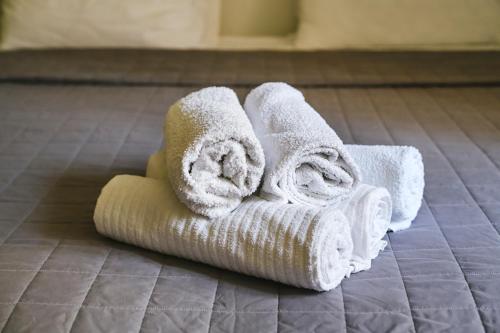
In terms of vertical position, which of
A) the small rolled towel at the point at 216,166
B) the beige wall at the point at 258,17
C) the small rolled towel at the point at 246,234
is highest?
the small rolled towel at the point at 216,166

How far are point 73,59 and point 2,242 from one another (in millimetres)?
1150

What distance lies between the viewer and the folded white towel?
0.94m

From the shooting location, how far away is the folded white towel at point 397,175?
938 mm

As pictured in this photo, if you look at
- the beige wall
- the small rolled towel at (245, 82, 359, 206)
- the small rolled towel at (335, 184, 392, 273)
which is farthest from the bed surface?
the beige wall

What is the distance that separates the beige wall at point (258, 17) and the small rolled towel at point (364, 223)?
171cm

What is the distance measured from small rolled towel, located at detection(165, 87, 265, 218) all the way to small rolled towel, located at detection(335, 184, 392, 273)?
0.15 meters

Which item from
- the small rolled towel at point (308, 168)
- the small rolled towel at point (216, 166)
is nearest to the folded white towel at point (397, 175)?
the small rolled towel at point (308, 168)

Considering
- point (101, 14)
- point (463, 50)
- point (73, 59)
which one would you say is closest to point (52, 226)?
point (73, 59)

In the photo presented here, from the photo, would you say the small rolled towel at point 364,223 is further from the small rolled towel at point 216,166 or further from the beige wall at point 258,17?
the beige wall at point 258,17

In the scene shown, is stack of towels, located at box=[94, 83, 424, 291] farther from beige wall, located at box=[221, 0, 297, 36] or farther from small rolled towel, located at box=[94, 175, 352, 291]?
beige wall, located at box=[221, 0, 297, 36]

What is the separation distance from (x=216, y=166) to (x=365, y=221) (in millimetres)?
230

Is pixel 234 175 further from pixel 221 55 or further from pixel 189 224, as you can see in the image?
pixel 221 55

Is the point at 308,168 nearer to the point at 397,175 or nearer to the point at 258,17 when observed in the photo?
the point at 397,175

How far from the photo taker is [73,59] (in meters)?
1.94
